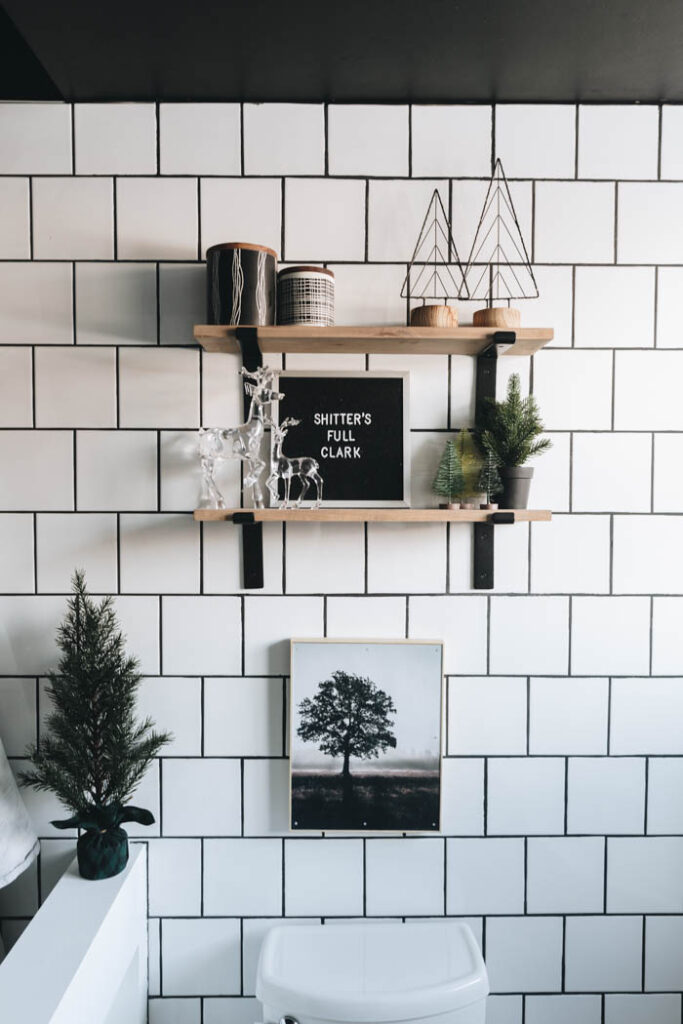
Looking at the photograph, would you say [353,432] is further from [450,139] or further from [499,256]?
[450,139]

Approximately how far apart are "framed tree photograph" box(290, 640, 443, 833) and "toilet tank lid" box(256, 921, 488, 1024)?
190 mm

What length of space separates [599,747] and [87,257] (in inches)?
54.5

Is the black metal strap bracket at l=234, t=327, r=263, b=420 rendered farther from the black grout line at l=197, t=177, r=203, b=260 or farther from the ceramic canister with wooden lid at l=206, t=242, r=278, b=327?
the black grout line at l=197, t=177, r=203, b=260

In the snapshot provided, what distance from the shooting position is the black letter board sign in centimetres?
130

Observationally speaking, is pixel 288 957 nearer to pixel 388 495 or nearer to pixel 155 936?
pixel 155 936

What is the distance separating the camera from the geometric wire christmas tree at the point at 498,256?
130 centimetres

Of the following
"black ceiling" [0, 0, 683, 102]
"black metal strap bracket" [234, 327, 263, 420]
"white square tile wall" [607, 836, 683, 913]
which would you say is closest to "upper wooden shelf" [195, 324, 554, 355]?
"black metal strap bracket" [234, 327, 263, 420]

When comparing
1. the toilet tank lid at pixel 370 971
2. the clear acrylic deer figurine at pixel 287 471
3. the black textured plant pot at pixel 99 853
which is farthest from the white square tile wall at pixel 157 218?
the toilet tank lid at pixel 370 971

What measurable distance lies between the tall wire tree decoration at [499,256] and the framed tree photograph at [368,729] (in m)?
0.70

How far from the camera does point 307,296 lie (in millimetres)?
1182

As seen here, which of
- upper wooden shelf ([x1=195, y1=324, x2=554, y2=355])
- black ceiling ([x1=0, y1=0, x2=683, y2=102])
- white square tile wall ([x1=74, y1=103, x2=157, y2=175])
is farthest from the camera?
white square tile wall ([x1=74, y1=103, x2=157, y2=175])

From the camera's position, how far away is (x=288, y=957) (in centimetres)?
122

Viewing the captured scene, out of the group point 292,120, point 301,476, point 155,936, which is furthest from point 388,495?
point 155,936

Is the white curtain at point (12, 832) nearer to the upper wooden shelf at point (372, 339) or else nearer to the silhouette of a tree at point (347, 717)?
the silhouette of a tree at point (347, 717)
